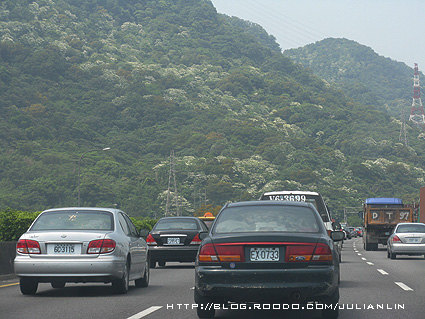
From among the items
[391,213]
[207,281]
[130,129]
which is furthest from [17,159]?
[207,281]

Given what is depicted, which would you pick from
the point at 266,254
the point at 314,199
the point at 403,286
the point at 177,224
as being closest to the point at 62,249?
the point at 266,254

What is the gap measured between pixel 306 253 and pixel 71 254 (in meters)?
4.95

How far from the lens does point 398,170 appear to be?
179m

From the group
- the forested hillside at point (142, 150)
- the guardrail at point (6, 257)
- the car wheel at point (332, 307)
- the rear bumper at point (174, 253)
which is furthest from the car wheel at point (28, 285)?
the forested hillside at point (142, 150)

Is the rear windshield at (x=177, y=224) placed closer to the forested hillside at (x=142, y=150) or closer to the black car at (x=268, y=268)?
the black car at (x=268, y=268)

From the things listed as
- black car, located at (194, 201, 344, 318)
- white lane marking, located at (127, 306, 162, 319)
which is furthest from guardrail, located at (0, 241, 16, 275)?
black car, located at (194, 201, 344, 318)

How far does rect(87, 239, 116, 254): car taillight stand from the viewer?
13.0 m

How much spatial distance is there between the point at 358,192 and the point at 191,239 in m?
149

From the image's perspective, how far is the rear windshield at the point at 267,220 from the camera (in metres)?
10.0

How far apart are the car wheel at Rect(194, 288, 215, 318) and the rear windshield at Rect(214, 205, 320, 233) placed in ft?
2.92

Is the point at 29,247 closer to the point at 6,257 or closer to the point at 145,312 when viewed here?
the point at 145,312

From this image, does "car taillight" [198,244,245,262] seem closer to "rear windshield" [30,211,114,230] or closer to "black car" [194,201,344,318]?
"black car" [194,201,344,318]

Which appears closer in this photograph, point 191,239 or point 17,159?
point 191,239

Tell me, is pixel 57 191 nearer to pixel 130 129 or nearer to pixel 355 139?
pixel 130 129
